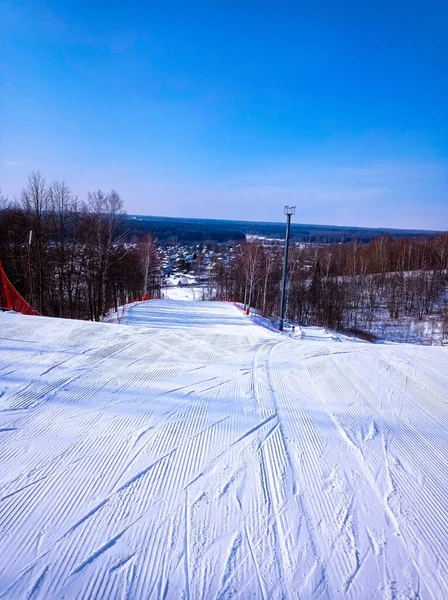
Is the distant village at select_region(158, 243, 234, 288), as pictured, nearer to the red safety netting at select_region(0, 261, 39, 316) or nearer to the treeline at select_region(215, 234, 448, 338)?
the treeline at select_region(215, 234, 448, 338)

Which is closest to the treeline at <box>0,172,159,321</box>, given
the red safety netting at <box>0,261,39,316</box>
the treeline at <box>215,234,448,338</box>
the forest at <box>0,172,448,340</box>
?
the forest at <box>0,172,448,340</box>

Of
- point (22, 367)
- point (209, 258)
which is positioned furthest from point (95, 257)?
point (209, 258)

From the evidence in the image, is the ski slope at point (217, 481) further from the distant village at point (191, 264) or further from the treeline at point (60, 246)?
the distant village at point (191, 264)

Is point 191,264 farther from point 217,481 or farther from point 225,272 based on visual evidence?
point 217,481

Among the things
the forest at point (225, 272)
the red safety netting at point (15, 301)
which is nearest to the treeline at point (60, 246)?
the forest at point (225, 272)

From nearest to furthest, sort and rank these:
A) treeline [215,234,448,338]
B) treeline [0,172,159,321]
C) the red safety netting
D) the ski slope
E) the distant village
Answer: the ski slope, the red safety netting, treeline [0,172,159,321], treeline [215,234,448,338], the distant village

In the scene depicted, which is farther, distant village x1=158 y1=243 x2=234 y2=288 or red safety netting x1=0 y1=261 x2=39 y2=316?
distant village x1=158 y1=243 x2=234 y2=288

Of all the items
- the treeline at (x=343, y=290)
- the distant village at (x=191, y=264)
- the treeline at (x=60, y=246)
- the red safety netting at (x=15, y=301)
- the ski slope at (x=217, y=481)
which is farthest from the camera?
the distant village at (x=191, y=264)

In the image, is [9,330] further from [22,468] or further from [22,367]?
[22,468]
